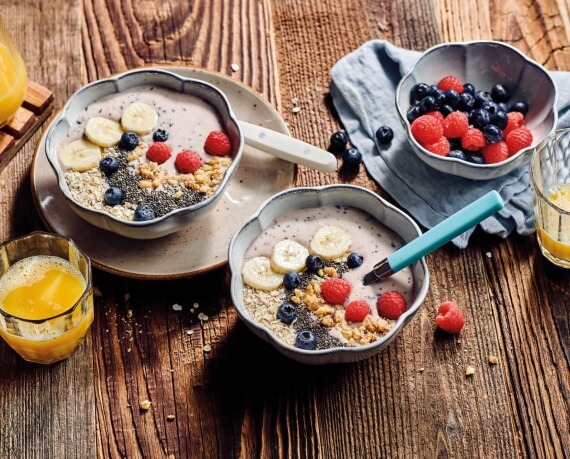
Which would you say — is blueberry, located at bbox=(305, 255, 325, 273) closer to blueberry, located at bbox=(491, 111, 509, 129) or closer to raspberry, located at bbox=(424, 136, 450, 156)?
raspberry, located at bbox=(424, 136, 450, 156)

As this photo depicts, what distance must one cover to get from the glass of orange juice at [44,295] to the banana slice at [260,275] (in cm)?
37

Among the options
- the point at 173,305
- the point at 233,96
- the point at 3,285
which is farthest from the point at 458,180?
the point at 3,285

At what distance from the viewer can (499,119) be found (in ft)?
7.66

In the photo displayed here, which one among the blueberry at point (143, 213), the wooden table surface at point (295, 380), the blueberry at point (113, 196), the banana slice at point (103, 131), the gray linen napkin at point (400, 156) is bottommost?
the wooden table surface at point (295, 380)

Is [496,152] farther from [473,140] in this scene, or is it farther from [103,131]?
[103,131]

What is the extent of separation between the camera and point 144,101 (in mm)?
2311

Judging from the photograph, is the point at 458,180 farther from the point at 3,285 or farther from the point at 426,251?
the point at 3,285

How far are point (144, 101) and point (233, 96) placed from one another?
0.26 meters

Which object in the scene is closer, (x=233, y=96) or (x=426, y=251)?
(x=426, y=251)

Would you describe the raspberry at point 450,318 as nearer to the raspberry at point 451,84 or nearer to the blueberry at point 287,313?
the blueberry at point 287,313

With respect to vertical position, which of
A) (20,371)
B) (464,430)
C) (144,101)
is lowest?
(464,430)

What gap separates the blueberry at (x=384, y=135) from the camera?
2.44m

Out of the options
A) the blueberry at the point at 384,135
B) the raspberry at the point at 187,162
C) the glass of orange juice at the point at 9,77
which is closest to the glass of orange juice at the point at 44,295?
the raspberry at the point at 187,162

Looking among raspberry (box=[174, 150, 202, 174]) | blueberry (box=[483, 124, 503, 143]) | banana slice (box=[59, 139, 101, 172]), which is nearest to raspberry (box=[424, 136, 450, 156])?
blueberry (box=[483, 124, 503, 143])
